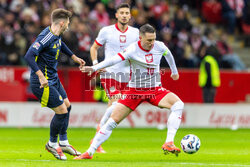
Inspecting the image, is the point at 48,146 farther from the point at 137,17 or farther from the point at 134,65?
the point at 137,17

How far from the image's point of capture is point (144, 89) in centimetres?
1091

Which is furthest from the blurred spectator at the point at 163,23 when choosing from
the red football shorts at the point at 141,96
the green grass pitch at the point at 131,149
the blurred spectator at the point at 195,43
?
the red football shorts at the point at 141,96

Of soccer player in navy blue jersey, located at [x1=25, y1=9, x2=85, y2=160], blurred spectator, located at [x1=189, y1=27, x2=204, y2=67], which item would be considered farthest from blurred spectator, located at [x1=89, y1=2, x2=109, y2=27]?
soccer player in navy blue jersey, located at [x1=25, y1=9, x2=85, y2=160]

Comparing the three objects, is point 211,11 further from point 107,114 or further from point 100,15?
point 107,114

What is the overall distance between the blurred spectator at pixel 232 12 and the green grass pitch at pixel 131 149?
7432mm

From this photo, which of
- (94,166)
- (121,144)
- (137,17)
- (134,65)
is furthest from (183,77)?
(94,166)

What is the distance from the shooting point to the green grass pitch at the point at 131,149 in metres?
10.0

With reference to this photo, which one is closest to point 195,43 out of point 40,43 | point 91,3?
point 91,3

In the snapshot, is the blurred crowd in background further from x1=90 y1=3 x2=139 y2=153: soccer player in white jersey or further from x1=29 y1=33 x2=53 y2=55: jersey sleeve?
x1=29 y1=33 x2=53 y2=55: jersey sleeve

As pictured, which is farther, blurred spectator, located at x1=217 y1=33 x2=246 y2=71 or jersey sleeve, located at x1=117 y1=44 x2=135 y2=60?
blurred spectator, located at x1=217 y1=33 x2=246 y2=71

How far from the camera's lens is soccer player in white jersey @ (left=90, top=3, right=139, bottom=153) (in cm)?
1261

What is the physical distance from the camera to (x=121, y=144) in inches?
567

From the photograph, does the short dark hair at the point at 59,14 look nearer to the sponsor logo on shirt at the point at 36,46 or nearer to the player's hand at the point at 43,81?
the sponsor logo on shirt at the point at 36,46

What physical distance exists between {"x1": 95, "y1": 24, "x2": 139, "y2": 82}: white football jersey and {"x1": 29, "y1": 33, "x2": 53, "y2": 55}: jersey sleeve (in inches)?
104
